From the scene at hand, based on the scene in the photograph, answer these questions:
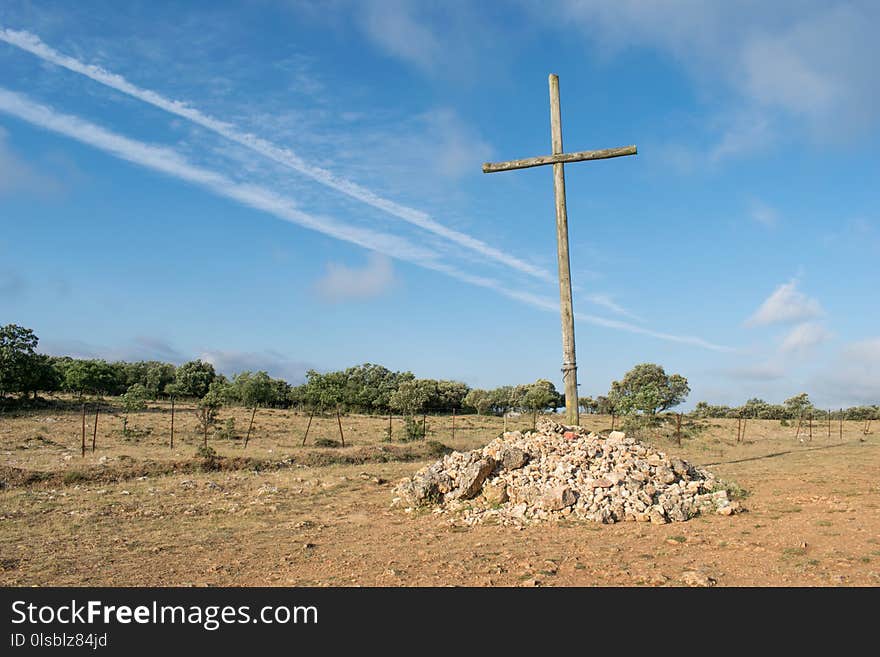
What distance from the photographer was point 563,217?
40.2 ft

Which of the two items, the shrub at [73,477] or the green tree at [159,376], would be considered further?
the green tree at [159,376]

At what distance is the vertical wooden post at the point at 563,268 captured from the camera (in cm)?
1191

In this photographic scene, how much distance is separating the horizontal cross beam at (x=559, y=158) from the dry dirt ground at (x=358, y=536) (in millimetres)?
7075

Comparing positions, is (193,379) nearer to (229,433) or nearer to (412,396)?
(412,396)

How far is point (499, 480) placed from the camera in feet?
34.7

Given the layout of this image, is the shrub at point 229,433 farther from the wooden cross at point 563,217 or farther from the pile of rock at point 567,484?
the wooden cross at point 563,217

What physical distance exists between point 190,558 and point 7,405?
4337cm

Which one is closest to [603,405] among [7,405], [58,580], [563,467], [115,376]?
[115,376]

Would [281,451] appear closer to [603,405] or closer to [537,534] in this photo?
[537,534]

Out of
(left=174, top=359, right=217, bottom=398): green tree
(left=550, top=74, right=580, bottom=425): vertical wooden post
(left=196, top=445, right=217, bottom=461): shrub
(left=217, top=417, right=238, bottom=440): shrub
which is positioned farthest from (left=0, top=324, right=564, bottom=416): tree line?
(left=550, top=74, right=580, bottom=425): vertical wooden post

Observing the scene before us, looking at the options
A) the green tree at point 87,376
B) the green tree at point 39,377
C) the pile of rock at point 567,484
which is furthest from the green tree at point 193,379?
the pile of rock at point 567,484

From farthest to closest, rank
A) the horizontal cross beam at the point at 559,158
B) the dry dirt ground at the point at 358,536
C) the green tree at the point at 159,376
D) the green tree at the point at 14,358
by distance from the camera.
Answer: the green tree at the point at 159,376, the green tree at the point at 14,358, the horizontal cross beam at the point at 559,158, the dry dirt ground at the point at 358,536

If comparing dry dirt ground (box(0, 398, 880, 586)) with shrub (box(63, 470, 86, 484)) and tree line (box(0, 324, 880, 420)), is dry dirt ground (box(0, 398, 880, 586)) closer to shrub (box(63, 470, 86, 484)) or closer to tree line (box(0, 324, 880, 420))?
shrub (box(63, 470, 86, 484))

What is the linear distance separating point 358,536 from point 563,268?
6.80 meters
